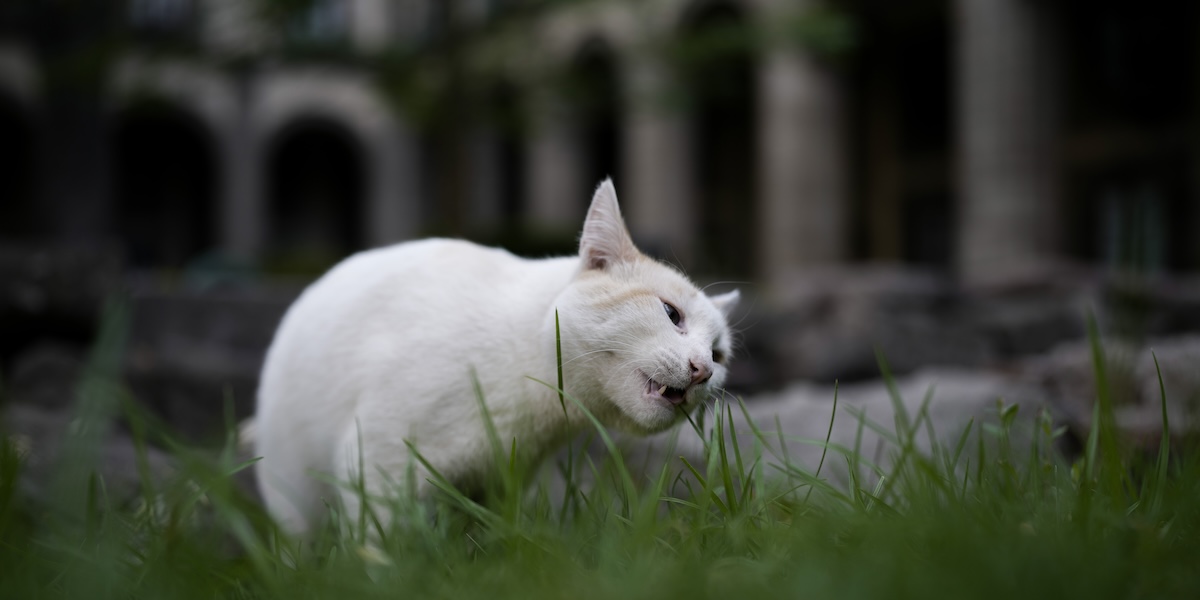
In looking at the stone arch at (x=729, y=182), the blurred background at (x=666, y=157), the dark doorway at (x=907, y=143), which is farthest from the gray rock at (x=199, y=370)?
the dark doorway at (x=907, y=143)

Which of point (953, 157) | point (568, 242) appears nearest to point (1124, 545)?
point (568, 242)

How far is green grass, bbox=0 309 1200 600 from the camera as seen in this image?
103 cm

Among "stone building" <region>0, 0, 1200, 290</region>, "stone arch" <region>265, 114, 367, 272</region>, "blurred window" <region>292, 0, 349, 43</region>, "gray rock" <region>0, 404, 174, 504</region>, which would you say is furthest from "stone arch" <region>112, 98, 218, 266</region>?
"gray rock" <region>0, 404, 174, 504</region>

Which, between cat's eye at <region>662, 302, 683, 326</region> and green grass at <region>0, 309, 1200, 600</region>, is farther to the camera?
cat's eye at <region>662, 302, 683, 326</region>

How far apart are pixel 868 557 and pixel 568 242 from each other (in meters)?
11.1

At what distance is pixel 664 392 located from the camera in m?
1.73

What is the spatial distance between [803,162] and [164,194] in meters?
19.0

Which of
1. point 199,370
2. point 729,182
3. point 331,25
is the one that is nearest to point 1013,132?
point 199,370

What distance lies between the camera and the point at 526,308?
1933mm

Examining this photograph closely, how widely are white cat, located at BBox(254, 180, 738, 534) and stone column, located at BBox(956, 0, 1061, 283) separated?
393 inches

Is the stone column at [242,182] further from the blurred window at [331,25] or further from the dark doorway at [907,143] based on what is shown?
the dark doorway at [907,143]

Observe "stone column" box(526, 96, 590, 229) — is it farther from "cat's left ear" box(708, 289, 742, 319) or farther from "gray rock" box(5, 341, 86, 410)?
"cat's left ear" box(708, 289, 742, 319)

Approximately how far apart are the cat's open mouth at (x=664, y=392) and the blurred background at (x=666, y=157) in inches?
40.5

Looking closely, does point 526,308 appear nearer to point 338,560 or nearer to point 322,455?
point 322,455
